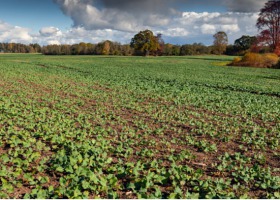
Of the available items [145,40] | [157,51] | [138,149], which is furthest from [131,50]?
[138,149]

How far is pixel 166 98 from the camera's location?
17844mm

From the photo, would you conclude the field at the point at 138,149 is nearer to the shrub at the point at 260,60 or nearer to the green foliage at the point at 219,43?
the shrub at the point at 260,60

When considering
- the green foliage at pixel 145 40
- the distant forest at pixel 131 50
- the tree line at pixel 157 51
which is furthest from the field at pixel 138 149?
the distant forest at pixel 131 50

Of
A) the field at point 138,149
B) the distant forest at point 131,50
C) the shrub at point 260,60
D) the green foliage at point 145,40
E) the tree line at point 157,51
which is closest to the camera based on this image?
the field at point 138,149

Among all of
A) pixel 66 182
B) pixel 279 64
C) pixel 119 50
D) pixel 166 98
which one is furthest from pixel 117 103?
pixel 119 50

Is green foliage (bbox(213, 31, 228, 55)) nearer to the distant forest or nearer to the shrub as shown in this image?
the distant forest

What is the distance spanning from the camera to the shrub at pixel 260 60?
5228cm

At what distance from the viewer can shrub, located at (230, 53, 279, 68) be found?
5228 centimetres

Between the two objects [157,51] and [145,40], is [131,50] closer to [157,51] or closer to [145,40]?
[157,51]

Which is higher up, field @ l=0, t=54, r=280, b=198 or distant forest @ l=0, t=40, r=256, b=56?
distant forest @ l=0, t=40, r=256, b=56

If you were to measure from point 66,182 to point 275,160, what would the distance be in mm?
5941

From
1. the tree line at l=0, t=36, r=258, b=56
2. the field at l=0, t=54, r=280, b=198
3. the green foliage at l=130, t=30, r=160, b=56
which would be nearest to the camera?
the field at l=0, t=54, r=280, b=198

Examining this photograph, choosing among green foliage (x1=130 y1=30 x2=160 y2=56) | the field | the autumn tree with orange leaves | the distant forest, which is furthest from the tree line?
the field

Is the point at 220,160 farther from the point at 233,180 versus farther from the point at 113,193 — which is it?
the point at 113,193
